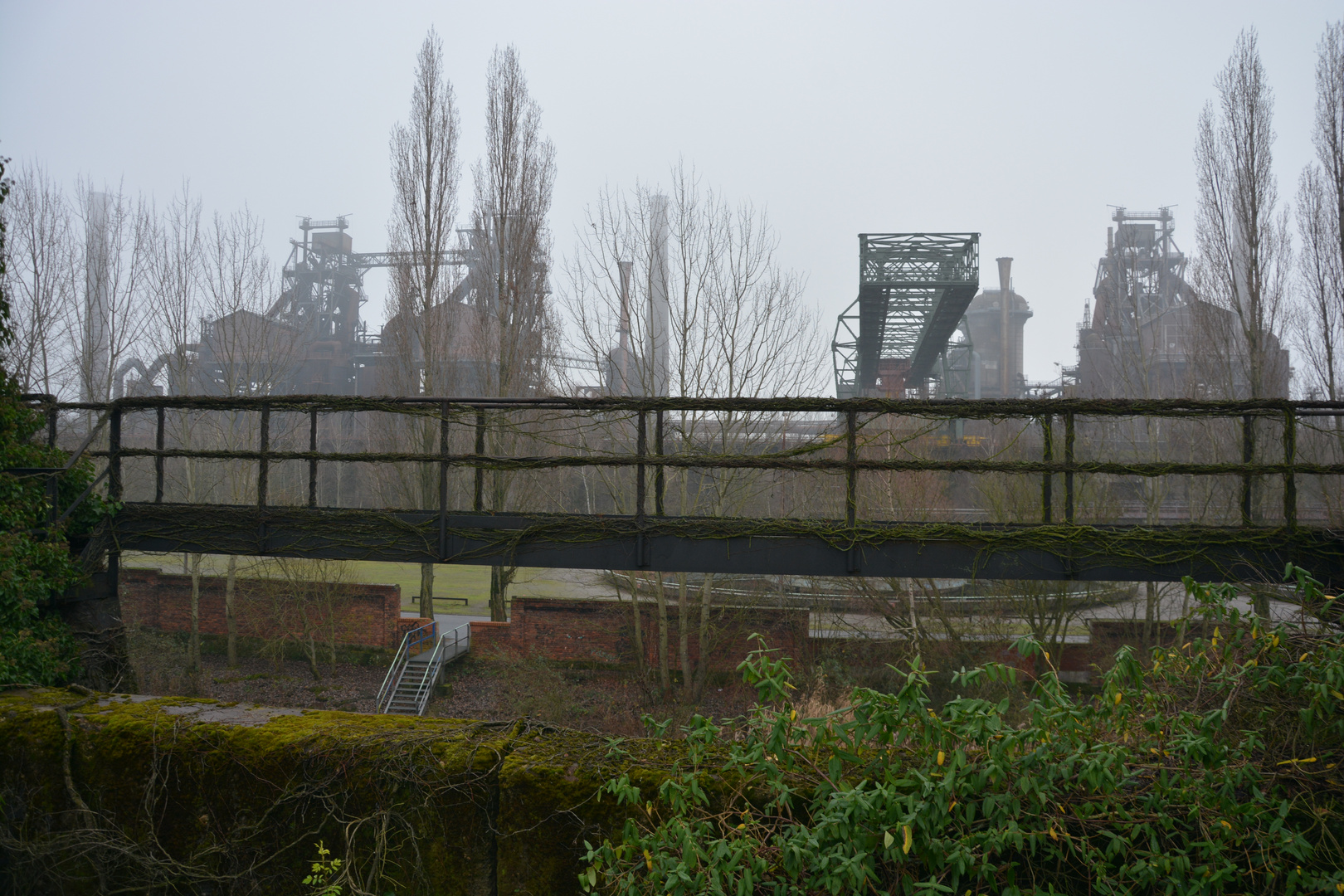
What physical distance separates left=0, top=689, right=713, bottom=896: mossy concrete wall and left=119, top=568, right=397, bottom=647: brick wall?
12.8 m

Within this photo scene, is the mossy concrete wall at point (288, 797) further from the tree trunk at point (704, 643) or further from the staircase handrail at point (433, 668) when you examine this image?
the tree trunk at point (704, 643)

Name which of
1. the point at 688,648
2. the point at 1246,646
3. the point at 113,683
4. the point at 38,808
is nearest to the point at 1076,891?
the point at 1246,646

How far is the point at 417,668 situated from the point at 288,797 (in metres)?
12.0

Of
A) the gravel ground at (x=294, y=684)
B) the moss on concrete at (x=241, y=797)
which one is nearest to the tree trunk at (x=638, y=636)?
the gravel ground at (x=294, y=684)

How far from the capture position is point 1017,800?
81.2 inches

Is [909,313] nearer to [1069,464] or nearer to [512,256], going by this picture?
[512,256]

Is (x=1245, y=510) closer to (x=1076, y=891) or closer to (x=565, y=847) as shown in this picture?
(x=1076, y=891)

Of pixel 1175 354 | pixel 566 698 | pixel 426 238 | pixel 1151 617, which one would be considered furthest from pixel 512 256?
pixel 1175 354

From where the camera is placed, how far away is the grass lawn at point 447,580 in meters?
18.7

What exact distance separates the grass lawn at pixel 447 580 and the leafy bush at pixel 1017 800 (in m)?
14.7

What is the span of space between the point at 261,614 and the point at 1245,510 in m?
17.8

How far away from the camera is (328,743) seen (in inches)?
115

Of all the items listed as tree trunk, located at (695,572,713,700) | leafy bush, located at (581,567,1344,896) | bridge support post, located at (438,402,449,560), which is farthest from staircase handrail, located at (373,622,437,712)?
leafy bush, located at (581,567,1344,896)

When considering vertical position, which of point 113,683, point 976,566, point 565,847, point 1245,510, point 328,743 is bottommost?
point 113,683
